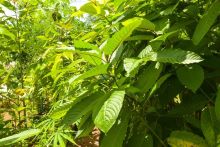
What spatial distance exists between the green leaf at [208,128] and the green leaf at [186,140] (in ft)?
0.10

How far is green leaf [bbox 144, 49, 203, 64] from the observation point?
→ 2.62 feet

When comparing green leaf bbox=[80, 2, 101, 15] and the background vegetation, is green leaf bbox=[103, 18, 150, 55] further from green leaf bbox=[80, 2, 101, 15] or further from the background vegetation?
green leaf bbox=[80, 2, 101, 15]

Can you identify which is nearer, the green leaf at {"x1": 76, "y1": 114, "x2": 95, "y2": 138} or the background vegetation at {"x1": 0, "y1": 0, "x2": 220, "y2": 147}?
the background vegetation at {"x1": 0, "y1": 0, "x2": 220, "y2": 147}

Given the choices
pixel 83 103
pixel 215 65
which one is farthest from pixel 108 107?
pixel 215 65

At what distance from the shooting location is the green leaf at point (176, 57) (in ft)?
2.62

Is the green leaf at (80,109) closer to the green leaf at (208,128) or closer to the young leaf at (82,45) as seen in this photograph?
the young leaf at (82,45)

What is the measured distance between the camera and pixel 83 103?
93 centimetres

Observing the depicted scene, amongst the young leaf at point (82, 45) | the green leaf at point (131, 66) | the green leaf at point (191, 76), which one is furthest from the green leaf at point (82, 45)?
the green leaf at point (191, 76)

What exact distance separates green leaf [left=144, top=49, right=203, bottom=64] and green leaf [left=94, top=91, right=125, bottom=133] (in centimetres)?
13

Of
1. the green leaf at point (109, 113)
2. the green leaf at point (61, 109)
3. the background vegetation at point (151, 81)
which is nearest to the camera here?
the green leaf at point (109, 113)

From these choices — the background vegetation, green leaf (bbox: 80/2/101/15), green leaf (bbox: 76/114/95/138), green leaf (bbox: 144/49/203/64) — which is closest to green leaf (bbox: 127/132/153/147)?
the background vegetation

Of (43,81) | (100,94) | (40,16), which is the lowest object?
(43,81)

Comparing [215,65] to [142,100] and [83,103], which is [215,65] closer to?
[142,100]

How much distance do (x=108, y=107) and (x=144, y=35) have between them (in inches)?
11.5
